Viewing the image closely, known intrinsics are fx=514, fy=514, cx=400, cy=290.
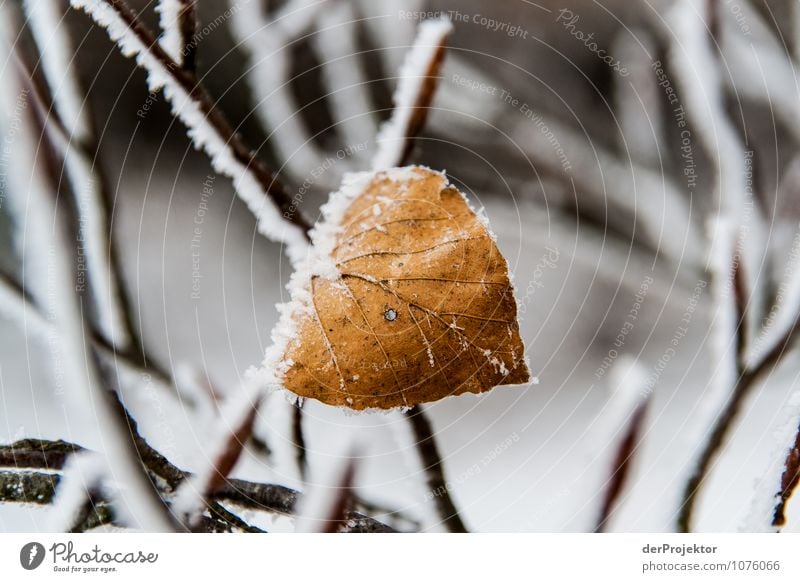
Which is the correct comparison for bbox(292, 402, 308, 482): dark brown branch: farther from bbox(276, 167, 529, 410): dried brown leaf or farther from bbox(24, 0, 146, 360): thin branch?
bbox(24, 0, 146, 360): thin branch

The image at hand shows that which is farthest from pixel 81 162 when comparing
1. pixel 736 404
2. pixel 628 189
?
pixel 736 404

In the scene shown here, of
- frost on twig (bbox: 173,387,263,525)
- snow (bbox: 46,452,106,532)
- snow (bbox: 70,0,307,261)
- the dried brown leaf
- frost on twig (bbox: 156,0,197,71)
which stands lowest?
snow (bbox: 46,452,106,532)

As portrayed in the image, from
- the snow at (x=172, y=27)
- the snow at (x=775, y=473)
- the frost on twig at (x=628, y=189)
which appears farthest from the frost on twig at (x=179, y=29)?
the snow at (x=775, y=473)

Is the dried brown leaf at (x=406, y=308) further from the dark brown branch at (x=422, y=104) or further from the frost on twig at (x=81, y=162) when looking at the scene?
the frost on twig at (x=81, y=162)

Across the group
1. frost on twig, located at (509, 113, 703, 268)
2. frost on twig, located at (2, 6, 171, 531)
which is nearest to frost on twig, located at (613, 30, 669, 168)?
frost on twig, located at (509, 113, 703, 268)

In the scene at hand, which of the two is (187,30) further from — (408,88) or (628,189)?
(628,189)
